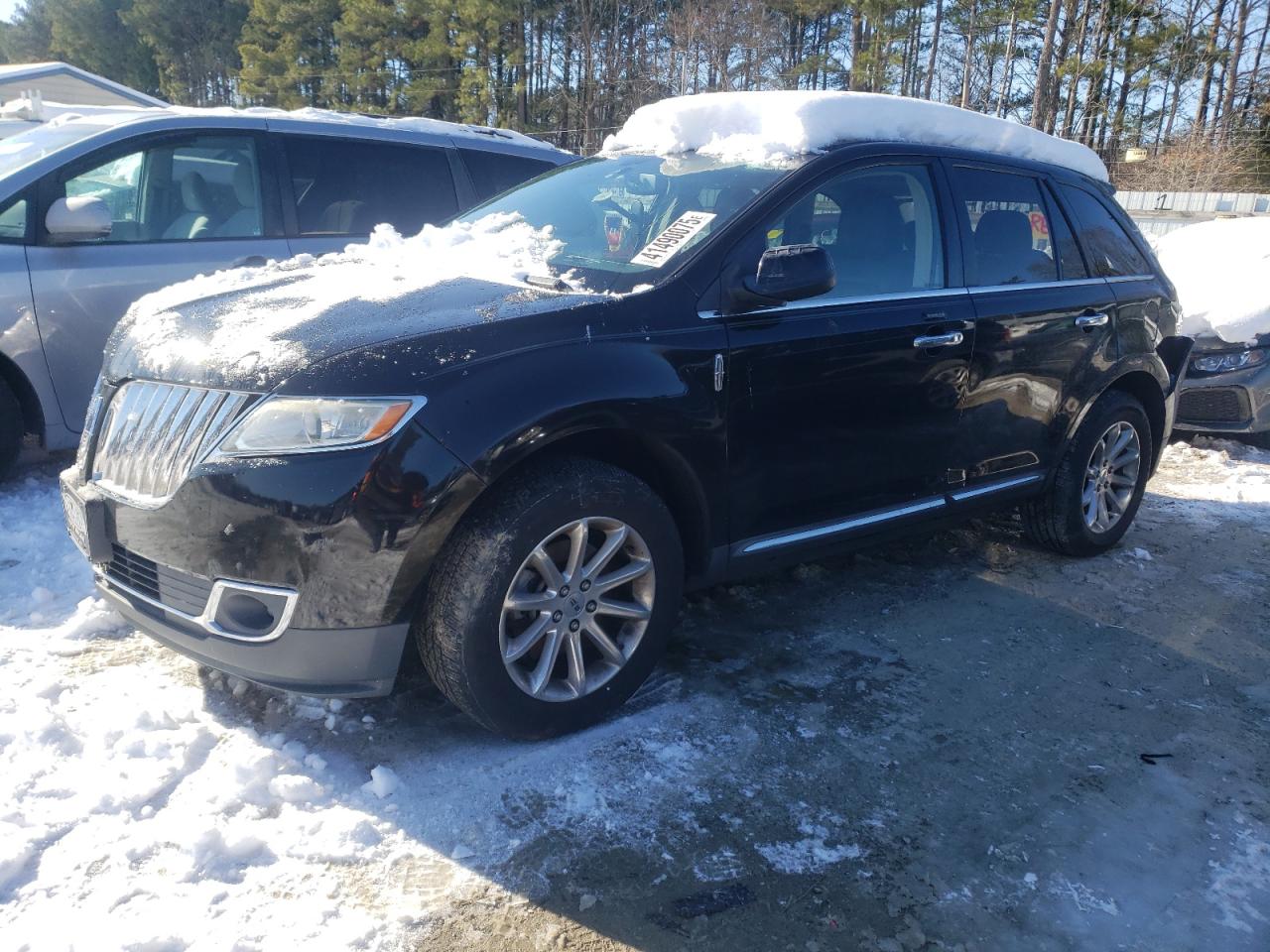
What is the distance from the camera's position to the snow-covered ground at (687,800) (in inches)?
91.4

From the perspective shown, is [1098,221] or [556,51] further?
[556,51]

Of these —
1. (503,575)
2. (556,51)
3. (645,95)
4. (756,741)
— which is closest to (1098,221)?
(756,741)

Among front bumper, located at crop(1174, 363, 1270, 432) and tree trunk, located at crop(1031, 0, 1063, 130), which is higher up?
tree trunk, located at crop(1031, 0, 1063, 130)

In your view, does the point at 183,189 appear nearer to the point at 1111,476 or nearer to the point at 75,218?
the point at 75,218

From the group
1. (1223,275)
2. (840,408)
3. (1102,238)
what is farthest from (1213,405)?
(840,408)

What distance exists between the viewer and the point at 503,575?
8.84 ft

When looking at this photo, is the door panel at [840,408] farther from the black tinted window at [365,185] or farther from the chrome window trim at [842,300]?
the black tinted window at [365,185]

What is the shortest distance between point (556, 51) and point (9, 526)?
32.2 meters

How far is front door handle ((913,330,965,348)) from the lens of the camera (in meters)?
3.75

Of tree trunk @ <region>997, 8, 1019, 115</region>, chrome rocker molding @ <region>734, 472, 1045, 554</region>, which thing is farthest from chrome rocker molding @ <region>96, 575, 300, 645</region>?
tree trunk @ <region>997, 8, 1019, 115</region>

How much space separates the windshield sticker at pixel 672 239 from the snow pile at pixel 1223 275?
199 inches

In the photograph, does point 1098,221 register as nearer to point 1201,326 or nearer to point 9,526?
point 1201,326

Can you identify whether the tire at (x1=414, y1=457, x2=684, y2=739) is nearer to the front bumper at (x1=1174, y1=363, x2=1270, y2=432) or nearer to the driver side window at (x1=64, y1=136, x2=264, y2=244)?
the driver side window at (x1=64, y1=136, x2=264, y2=244)

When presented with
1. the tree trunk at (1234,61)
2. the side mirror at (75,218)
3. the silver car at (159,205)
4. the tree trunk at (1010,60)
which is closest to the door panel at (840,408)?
the silver car at (159,205)
